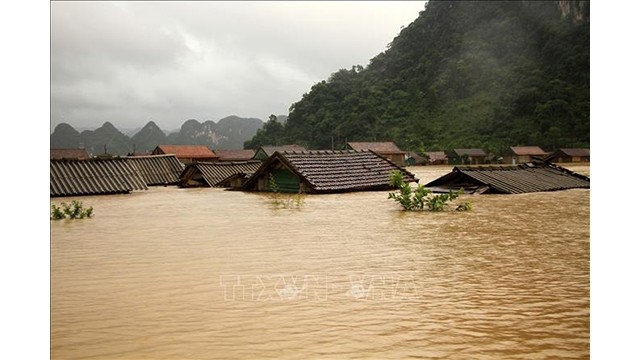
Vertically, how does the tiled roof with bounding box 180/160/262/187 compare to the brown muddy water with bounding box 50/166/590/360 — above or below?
above

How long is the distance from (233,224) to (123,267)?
356 centimetres

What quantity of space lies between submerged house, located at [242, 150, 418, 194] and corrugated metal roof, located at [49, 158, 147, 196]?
153 inches

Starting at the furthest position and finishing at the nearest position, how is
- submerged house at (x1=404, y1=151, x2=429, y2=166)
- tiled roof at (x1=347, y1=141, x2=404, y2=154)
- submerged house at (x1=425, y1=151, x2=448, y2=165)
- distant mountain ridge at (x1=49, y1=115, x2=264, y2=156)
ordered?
distant mountain ridge at (x1=49, y1=115, x2=264, y2=156)
submerged house at (x1=425, y1=151, x2=448, y2=165)
submerged house at (x1=404, y1=151, x2=429, y2=166)
tiled roof at (x1=347, y1=141, x2=404, y2=154)

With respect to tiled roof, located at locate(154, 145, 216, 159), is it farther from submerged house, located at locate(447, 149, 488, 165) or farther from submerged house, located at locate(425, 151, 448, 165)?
submerged house, located at locate(447, 149, 488, 165)

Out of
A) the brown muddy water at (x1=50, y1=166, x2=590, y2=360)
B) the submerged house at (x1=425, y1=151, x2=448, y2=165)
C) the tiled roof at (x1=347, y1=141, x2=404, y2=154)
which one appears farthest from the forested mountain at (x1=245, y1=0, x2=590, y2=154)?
the brown muddy water at (x1=50, y1=166, x2=590, y2=360)

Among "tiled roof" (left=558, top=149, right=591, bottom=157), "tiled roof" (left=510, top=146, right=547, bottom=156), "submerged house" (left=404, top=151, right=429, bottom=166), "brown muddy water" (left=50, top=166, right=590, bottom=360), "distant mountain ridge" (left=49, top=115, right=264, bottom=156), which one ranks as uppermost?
"distant mountain ridge" (left=49, top=115, right=264, bottom=156)

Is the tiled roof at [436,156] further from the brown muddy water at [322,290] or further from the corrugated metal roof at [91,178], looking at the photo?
the brown muddy water at [322,290]

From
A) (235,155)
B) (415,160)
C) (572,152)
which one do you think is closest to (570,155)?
(572,152)

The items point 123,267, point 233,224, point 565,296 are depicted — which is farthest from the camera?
point 233,224

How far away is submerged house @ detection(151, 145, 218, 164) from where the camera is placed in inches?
1708

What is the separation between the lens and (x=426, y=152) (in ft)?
186

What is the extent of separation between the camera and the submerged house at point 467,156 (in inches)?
2143

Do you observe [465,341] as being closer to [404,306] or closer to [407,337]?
[407,337]
